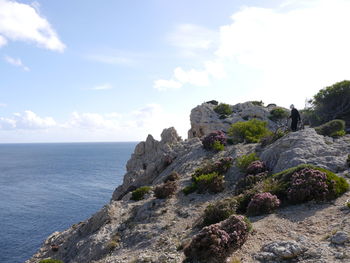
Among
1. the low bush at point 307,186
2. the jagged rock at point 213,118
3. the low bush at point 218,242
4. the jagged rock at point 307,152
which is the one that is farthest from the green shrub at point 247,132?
the low bush at point 218,242

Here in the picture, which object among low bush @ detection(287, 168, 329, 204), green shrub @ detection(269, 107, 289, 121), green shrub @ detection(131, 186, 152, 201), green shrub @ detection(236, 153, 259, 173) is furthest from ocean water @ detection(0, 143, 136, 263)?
green shrub @ detection(269, 107, 289, 121)

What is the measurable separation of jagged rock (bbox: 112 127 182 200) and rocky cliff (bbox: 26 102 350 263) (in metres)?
0.19

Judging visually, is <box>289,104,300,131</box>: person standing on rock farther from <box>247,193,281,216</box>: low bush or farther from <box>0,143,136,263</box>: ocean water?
<box>0,143,136,263</box>: ocean water

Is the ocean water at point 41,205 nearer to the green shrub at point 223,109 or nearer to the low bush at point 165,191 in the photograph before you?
the low bush at point 165,191

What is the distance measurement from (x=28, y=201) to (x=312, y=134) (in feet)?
230

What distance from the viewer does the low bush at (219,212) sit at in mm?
17547

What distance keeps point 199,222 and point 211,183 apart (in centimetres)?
655

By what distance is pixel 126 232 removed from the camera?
74.5 ft

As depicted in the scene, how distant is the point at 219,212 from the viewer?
17.7m

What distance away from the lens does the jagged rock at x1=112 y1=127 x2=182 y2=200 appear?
39.3 meters

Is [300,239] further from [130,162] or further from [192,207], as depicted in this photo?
[130,162]

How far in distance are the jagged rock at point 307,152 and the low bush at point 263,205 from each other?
5468 millimetres

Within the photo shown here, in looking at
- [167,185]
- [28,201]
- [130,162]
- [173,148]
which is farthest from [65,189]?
[167,185]

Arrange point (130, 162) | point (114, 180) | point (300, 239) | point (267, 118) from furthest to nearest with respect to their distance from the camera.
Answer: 1. point (114, 180)
2. point (267, 118)
3. point (130, 162)
4. point (300, 239)
